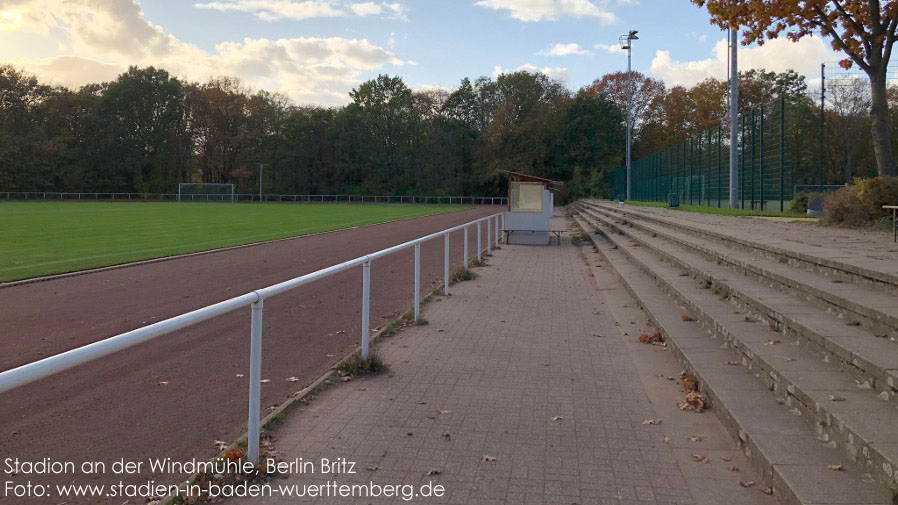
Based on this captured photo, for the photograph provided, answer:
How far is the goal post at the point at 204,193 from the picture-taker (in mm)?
75875

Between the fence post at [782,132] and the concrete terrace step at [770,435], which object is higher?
the fence post at [782,132]

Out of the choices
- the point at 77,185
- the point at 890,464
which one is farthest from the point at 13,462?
the point at 77,185

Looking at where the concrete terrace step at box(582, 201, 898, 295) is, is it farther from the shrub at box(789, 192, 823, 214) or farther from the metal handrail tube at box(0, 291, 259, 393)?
the shrub at box(789, 192, 823, 214)

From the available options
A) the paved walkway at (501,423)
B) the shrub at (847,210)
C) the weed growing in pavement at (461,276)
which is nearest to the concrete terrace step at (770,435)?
the paved walkway at (501,423)

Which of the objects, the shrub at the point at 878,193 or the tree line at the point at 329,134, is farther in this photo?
the tree line at the point at 329,134

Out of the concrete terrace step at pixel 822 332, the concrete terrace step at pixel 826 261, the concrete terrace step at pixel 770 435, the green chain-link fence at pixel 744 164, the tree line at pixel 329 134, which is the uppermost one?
the tree line at pixel 329 134

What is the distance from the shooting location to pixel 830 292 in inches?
225

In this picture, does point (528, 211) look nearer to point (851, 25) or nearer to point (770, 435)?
point (851, 25)

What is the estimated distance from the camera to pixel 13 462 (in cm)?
392

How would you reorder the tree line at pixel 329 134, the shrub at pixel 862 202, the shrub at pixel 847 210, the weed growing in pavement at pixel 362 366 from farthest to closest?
the tree line at pixel 329 134 → the shrub at pixel 847 210 → the shrub at pixel 862 202 → the weed growing in pavement at pixel 362 366

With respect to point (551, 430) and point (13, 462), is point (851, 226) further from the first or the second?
point (13, 462)

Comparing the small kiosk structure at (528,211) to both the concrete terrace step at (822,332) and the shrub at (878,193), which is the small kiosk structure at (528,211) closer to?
the shrub at (878,193)

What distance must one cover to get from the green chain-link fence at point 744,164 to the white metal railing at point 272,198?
38675 mm

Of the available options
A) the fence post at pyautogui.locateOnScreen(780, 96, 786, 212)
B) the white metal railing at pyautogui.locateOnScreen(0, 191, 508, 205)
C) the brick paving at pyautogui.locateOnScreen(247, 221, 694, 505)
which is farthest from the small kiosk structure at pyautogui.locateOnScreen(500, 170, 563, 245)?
the white metal railing at pyautogui.locateOnScreen(0, 191, 508, 205)
